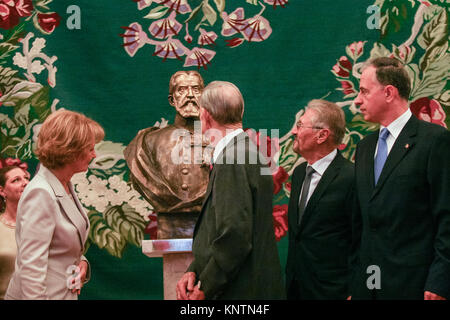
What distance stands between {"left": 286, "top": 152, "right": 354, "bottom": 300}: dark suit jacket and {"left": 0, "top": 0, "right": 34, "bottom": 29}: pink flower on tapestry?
9.21 ft

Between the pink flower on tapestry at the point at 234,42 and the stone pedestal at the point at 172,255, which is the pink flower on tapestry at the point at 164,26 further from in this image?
the stone pedestal at the point at 172,255

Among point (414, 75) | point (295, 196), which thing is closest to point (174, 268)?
point (295, 196)

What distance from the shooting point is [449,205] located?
246 centimetres

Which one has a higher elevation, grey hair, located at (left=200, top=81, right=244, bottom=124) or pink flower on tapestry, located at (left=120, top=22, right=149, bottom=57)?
pink flower on tapestry, located at (left=120, top=22, right=149, bottom=57)

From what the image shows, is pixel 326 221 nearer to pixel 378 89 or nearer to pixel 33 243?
pixel 378 89

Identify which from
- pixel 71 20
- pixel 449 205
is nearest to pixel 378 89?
pixel 449 205

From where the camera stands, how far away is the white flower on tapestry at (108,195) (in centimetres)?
462

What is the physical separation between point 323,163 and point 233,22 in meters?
1.72

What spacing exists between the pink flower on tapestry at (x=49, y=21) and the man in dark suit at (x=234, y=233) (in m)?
2.51

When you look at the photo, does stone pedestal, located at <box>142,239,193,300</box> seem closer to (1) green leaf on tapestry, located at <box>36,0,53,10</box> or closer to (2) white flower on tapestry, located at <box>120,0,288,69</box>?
(2) white flower on tapestry, located at <box>120,0,288,69</box>

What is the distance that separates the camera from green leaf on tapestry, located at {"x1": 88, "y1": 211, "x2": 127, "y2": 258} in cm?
461

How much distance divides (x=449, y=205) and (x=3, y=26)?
362cm

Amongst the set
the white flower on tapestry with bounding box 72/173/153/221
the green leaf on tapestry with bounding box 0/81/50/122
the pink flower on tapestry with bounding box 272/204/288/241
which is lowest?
the pink flower on tapestry with bounding box 272/204/288/241

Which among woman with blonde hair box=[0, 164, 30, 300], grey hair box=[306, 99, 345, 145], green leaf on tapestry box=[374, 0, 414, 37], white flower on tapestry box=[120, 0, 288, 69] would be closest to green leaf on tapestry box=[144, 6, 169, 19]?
Answer: white flower on tapestry box=[120, 0, 288, 69]
